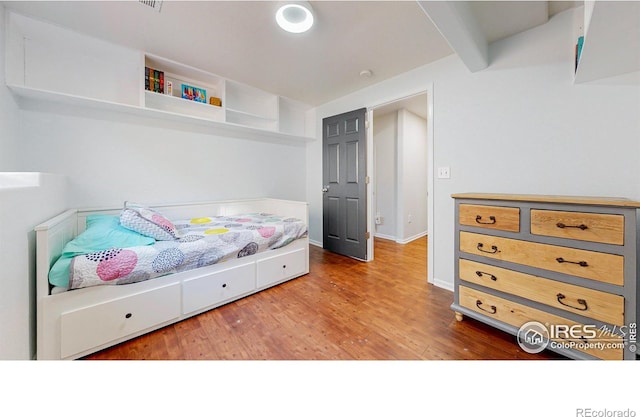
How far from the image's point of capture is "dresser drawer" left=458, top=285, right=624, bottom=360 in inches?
42.5

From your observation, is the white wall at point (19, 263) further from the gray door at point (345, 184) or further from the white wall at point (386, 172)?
the white wall at point (386, 172)

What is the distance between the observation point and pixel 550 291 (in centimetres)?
121

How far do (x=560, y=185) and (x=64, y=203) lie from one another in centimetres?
381

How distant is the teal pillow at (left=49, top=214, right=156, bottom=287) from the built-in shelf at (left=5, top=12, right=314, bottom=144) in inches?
42.3

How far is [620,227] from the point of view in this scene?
102 centimetres

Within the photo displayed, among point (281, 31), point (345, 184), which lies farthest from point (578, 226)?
point (281, 31)

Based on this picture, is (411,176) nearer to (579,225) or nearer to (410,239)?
(410,239)

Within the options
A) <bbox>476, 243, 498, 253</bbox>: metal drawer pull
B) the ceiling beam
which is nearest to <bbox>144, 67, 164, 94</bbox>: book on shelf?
the ceiling beam

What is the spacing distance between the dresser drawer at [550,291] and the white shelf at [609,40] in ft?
3.84

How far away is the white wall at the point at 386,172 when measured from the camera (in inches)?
158

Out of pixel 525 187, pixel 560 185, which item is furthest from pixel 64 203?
pixel 560 185

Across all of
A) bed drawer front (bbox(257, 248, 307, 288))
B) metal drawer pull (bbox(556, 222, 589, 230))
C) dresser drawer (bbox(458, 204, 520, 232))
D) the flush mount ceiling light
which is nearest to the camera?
metal drawer pull (bbox(556, 222, 589, 230))

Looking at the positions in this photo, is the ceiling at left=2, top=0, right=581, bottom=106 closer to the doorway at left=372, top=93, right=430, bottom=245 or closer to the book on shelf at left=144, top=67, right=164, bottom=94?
the book on shelf at left=144, top=67, right=164, bottom=94

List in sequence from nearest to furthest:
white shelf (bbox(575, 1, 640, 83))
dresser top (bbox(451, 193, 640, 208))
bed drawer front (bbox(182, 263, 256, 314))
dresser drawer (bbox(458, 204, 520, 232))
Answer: white shelf (bbox(575, 1, 640, 83))
dresser top (bbox(451, 193, 640, 208))
dresser drawer (bbox(458, 204, 520, 232))
bed drawer front (bbox(182, 263, 256, 314))
